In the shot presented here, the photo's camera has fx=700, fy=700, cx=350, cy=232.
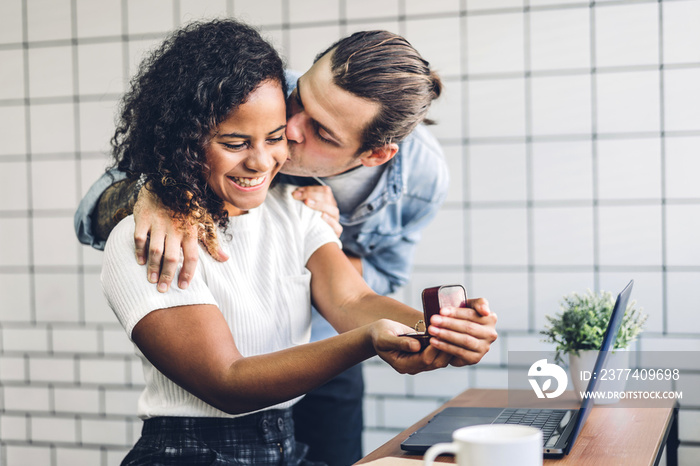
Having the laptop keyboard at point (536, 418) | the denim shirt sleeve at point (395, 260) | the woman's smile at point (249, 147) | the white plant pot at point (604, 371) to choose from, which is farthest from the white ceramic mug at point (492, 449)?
the denim shirt sleeve at point (395, 260)

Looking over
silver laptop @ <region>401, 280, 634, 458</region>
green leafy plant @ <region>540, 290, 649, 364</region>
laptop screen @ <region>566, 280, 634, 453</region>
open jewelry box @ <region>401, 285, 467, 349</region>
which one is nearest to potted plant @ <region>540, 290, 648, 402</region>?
green leafy plant @ <region>540, 290, 649, 364</region>

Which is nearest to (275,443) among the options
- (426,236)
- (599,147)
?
(426,236)

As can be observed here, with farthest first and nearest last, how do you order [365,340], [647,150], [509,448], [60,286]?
[60,286]
[647,150]
[365,340]
[509,448]

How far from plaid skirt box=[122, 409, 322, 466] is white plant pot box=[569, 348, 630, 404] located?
0.65m

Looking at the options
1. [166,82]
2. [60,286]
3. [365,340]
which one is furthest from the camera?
[60,286]

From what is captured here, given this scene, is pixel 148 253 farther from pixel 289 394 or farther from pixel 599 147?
pixel 599 147

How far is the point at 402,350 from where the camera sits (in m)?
0.98

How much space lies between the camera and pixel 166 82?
1.24m

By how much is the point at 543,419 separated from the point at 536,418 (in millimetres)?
12

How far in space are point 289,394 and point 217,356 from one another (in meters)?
0.13

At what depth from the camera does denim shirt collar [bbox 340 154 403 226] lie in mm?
1702

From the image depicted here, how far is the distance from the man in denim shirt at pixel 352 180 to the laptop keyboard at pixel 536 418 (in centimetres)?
53

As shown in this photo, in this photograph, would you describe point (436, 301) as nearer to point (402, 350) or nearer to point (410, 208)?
point (402, 350)

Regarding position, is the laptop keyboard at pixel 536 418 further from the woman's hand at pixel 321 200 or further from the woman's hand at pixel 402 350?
the woman's hand at pixel 321 200
